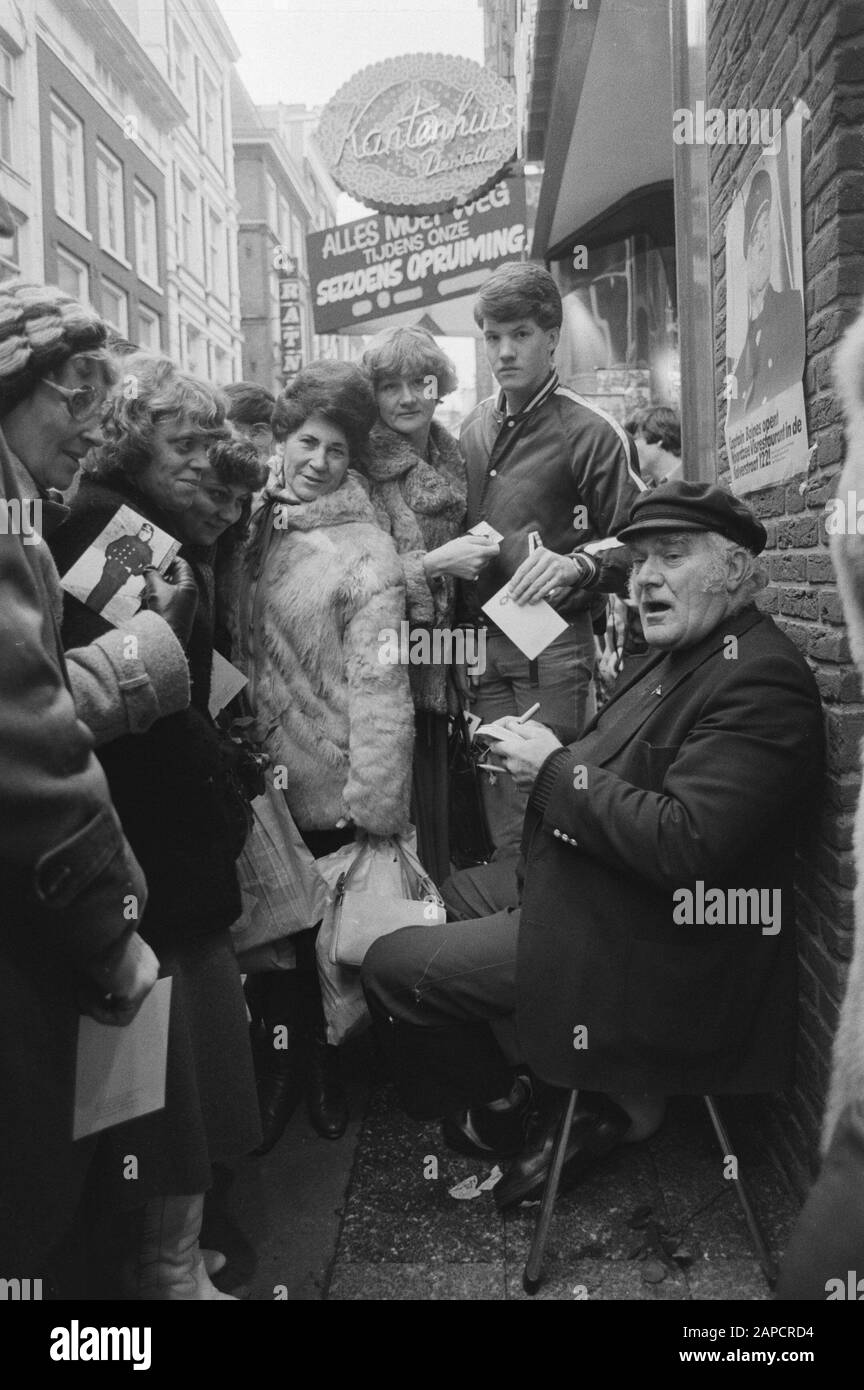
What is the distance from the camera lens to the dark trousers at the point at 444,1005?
244 centimetres

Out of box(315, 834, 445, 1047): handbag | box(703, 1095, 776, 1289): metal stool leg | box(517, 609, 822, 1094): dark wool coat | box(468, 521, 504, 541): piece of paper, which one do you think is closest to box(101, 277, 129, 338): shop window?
box(468, 521, 504, 541): piece of paper

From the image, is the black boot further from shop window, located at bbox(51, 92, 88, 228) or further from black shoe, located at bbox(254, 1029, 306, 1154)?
shop window, located at bbox(51, 92, 88, 228)

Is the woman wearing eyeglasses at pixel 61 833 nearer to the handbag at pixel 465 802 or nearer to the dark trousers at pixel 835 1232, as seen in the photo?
the dark trousers at pixel 835 1232

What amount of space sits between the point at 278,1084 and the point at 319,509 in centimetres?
154

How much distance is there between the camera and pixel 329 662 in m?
2.78

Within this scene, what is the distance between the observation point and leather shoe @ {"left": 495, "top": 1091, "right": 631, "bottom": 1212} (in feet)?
7.91

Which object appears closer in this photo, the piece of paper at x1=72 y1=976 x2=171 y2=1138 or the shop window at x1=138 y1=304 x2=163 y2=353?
the piece of paper at x1=72 y1=976 x2=171 y2=1138

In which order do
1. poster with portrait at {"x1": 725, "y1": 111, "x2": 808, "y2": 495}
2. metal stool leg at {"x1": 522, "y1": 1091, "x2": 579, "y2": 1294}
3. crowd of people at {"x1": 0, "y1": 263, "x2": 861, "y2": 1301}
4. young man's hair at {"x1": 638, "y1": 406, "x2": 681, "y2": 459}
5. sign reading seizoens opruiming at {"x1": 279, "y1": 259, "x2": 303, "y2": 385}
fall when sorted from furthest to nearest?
young man's hair at {"x1": 638, "y1": 406, "x2": 681, "y2": 459} < sign reading seizoens opruiming at {"x1": 279, "y1": 259, "x2": 303, "y2": 385} < poster with portrait at {"x1": 725, "y1": 111, "x2": 808, "y2": 495} < metal stool leg at {"x1": 522, "y1": 1091, "x2": 579, "y2": 1294} < crowd of people at {"x1": 0, "y1": 263, "x2": 861, "y2": 1301}

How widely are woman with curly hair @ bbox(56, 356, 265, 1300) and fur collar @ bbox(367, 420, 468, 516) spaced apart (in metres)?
0.90

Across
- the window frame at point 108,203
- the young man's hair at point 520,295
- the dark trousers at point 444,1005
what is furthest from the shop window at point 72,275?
the dark trousers at point 444,1005

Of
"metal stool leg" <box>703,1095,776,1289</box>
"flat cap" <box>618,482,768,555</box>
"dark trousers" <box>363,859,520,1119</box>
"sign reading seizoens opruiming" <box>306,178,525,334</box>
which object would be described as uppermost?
"sign reading seizoens opruiming" <box>306,178,525,334</box>

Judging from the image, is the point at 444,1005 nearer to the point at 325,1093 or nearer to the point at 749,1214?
→ the point at 325,1093

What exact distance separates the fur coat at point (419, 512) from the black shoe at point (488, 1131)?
3.67ft

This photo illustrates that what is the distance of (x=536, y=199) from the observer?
25.1 ft
